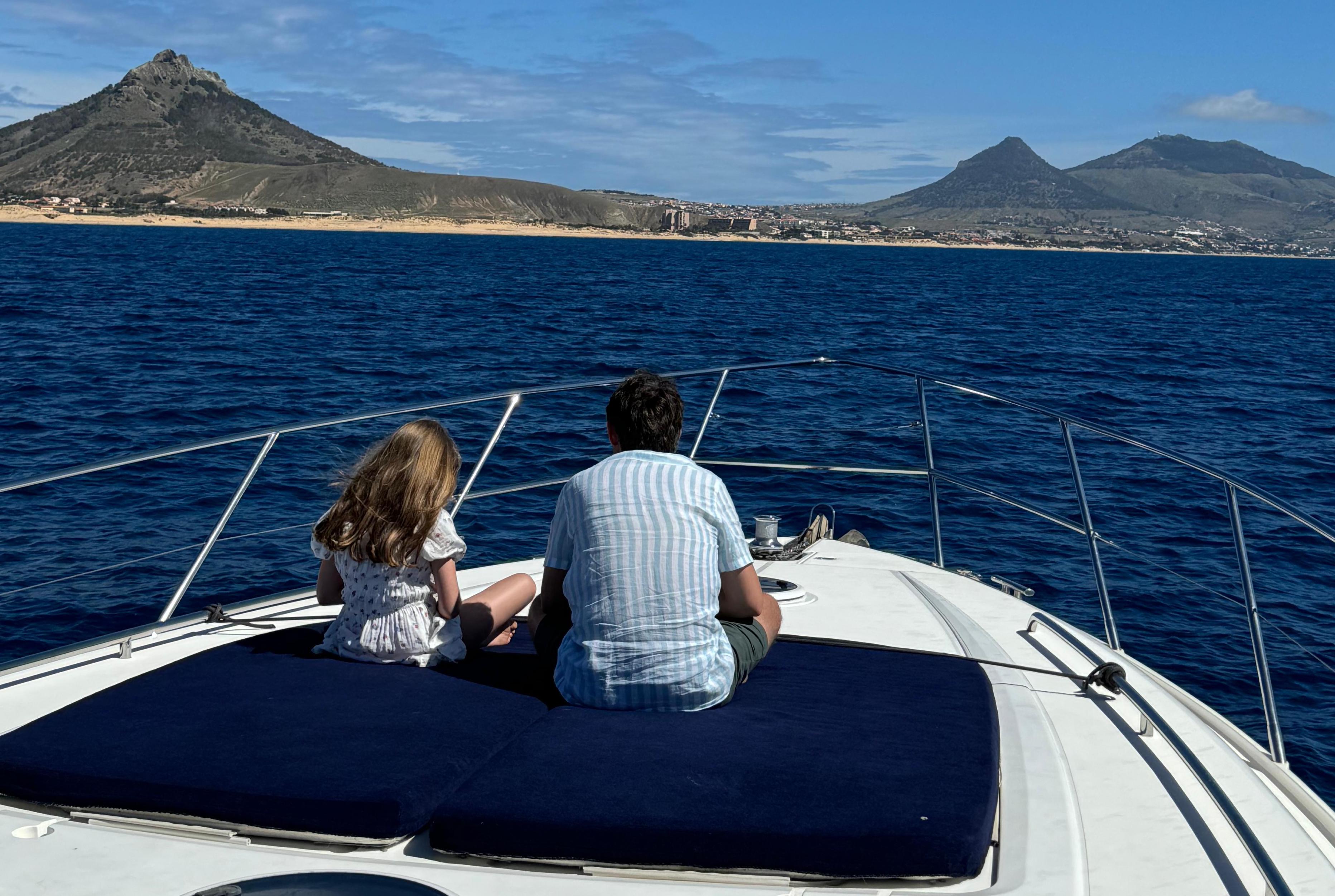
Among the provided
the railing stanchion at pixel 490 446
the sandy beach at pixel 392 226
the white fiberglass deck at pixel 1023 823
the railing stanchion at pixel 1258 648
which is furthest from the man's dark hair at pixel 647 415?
the sandy beach at pixel 392 226

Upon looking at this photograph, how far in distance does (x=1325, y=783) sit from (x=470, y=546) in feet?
20.5

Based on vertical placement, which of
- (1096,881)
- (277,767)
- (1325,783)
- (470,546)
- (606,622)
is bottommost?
(1325,783)

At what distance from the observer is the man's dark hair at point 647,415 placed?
306 cm

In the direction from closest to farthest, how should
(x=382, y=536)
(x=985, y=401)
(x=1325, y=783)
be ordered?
(x=382, y=536), (x=1325, y=783), (x=985, y=401)

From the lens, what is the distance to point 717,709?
2939 mm

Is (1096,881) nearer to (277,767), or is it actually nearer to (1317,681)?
(277,767)

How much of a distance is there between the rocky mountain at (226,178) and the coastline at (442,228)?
6.06 m

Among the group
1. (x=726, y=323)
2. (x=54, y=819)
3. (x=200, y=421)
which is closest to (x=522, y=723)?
(x=54, y=819)

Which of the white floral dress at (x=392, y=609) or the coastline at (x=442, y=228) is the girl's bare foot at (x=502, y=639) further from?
the coastline at (x=442, y=228)

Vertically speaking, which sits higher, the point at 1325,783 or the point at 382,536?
the point at 382,536

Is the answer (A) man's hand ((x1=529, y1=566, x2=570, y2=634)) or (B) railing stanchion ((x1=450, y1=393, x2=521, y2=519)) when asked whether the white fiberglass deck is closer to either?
(B) railing stanchion ((x1=450, y1=393, x2=521, y2=519))

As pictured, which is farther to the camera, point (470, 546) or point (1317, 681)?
point (470, 546)

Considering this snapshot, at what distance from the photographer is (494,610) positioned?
3.53 meters

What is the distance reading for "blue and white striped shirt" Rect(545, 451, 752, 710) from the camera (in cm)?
286
